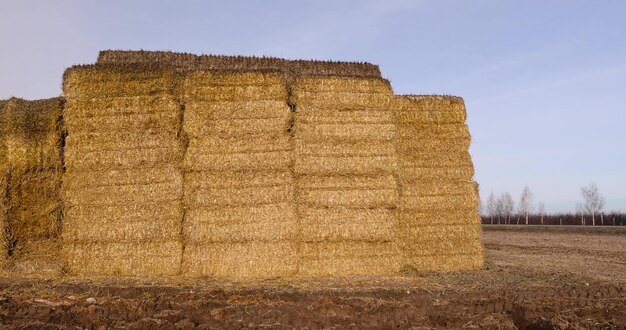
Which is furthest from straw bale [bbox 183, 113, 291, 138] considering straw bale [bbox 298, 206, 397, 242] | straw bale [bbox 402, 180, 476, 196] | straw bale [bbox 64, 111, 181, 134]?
straw bale [bbox 402, 180, 476, 196]

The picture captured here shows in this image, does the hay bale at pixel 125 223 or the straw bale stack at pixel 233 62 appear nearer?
the hay bale at pixel 125 223

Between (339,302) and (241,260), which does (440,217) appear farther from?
(339,302)

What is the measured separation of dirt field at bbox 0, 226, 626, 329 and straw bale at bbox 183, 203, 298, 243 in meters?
1.07

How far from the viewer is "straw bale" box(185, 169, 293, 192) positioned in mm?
12969

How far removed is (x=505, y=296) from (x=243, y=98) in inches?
271

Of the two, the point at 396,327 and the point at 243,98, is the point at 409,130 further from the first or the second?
the point at 396,327

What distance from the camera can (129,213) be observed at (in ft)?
42.2

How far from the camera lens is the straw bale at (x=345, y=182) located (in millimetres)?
13297

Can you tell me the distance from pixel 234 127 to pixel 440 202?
5366 mm

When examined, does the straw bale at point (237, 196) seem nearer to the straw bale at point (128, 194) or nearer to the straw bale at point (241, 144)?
the straw bale at point (128, 194)

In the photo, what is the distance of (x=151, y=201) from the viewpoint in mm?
12906

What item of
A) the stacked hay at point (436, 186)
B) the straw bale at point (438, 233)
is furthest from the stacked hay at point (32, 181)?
the straw bale at point (438, 233)

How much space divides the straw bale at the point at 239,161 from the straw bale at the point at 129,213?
3.21 feet

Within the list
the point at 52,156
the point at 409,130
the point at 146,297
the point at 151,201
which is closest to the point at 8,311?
the point at 146,297
